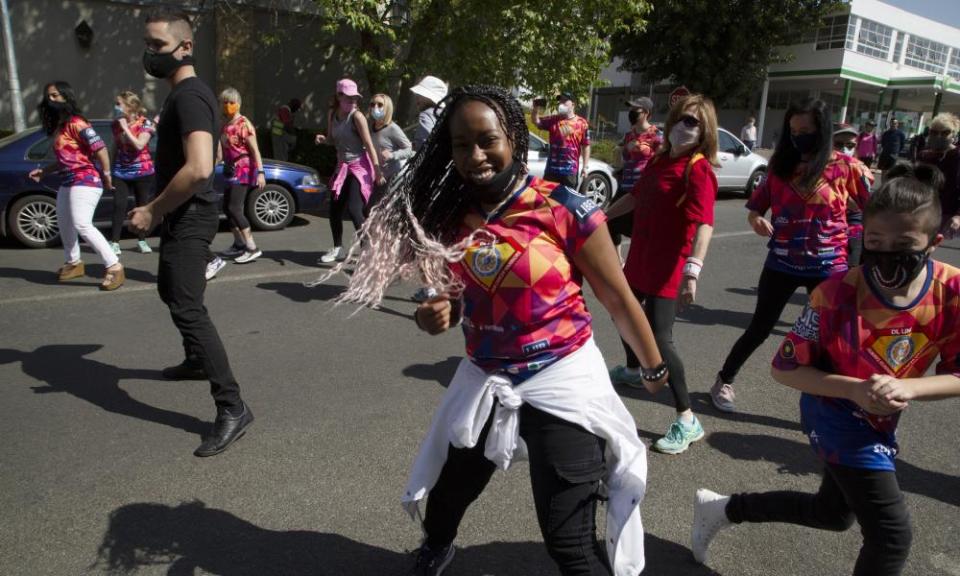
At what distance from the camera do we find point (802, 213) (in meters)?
3.93

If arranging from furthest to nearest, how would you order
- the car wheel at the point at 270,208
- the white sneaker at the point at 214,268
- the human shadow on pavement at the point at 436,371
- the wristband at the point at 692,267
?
the car wheel at the point at 270,208 < the white sneaker at the point at 214,268 < the human shadow on pavement at the point at 436,371 < the wristband at the point at 692,267

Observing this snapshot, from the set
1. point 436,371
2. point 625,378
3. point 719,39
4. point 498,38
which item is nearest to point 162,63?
point 436,371

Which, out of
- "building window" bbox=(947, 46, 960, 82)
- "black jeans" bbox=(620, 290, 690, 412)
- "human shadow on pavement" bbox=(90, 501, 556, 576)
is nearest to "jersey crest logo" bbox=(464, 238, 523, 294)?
"human shadow on pavement" bbox=(90, 501, 556, 576)

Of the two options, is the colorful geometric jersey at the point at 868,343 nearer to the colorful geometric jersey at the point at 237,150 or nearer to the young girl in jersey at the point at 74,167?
the young girl in jersey at the point at 74,167

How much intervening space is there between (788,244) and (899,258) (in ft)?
6.96

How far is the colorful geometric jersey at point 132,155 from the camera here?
7.46m

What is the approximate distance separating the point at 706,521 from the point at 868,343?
3.27 feet

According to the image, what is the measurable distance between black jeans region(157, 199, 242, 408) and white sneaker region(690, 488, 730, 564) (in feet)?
7.48

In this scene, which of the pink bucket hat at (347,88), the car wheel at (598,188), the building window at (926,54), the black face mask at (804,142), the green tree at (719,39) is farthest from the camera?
the building window at (926,54)

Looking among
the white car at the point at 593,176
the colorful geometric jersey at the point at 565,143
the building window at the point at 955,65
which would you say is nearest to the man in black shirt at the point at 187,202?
the colorful geometric jersey at the point at 565,143

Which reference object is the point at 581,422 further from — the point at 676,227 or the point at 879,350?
the point at 676,227

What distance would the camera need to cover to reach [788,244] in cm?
396

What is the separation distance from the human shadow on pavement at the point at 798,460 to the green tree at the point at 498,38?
854 centimetres

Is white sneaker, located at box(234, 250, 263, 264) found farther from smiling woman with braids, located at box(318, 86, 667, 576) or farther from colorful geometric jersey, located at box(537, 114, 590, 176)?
smiling woman with braids, located at box(318, 86, 667, 576)
